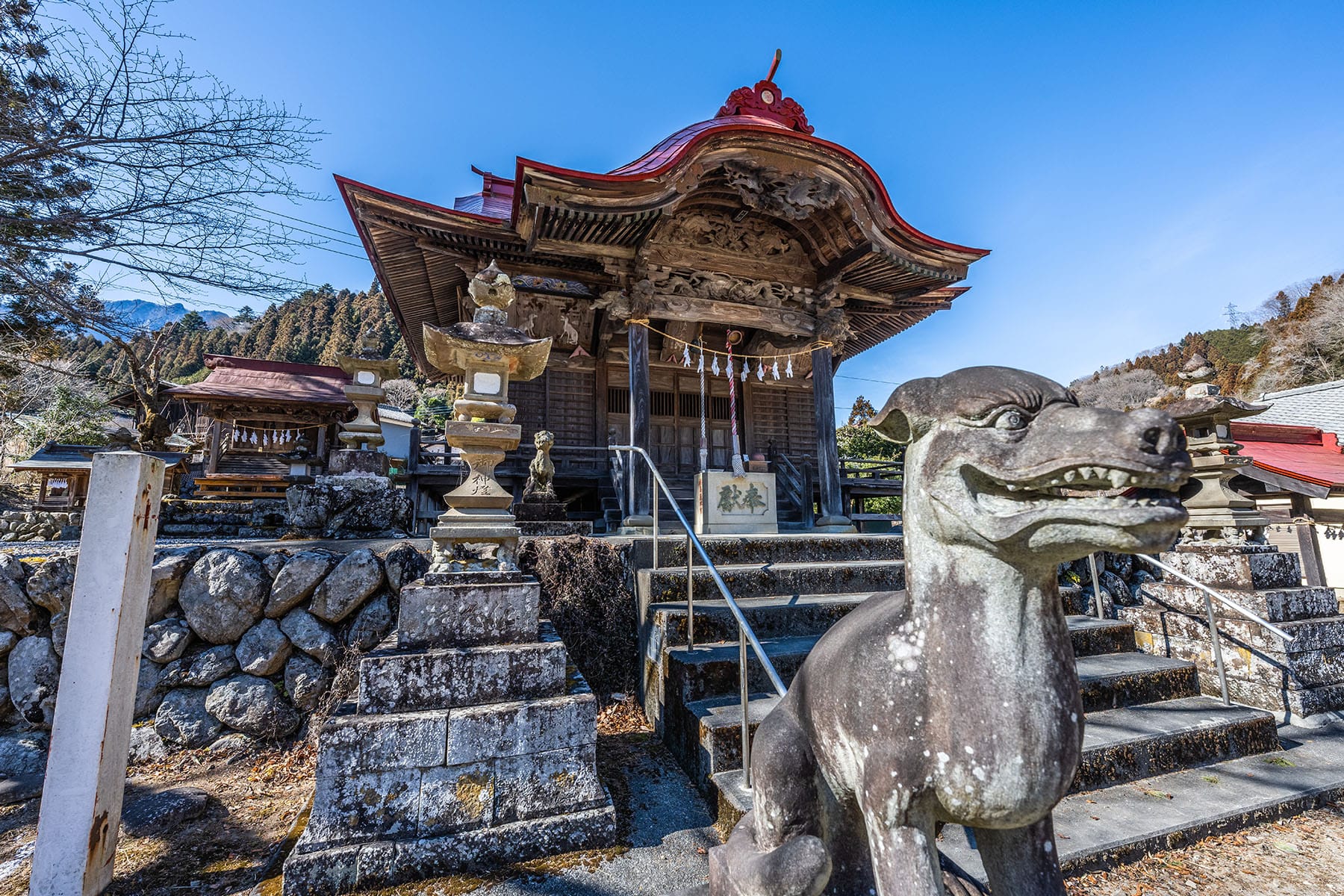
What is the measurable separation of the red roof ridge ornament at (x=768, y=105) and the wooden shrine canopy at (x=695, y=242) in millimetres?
24

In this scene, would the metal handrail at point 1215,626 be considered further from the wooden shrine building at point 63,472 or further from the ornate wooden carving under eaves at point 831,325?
the wooden shrine building at point 63,472

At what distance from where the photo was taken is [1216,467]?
470cm

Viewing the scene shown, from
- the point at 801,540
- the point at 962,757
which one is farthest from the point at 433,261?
the point at 962,757

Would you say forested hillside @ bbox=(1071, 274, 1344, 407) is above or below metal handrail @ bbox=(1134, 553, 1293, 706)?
above

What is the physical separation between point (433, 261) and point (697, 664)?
6.43m

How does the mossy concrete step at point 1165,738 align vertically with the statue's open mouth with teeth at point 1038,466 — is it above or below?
below

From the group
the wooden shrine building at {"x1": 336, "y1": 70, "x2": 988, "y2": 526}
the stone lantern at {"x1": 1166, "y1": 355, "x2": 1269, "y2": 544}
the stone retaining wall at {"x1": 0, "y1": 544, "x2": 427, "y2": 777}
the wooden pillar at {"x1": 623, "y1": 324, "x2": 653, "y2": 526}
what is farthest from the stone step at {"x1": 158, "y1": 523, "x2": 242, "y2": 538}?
the stone lantern at {"x1": 1166, "y1": 355, "x2": 1269, "y2": 544}

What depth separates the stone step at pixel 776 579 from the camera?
13.8 ft

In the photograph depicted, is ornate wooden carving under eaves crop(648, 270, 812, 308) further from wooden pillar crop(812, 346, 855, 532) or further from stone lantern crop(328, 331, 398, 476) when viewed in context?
stone lantern crop(328, 331, 398, 476)

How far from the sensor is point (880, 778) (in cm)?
118

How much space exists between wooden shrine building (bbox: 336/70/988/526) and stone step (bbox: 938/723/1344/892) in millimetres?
4660

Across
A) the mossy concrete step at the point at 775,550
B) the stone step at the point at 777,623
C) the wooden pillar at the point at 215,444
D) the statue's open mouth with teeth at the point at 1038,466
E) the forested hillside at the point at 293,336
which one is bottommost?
the stone step at the point at 777,623

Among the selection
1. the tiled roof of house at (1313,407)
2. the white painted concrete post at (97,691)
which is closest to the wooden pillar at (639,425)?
the white painted concrete post at (97,691)

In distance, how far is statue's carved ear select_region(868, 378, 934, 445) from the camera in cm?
127
